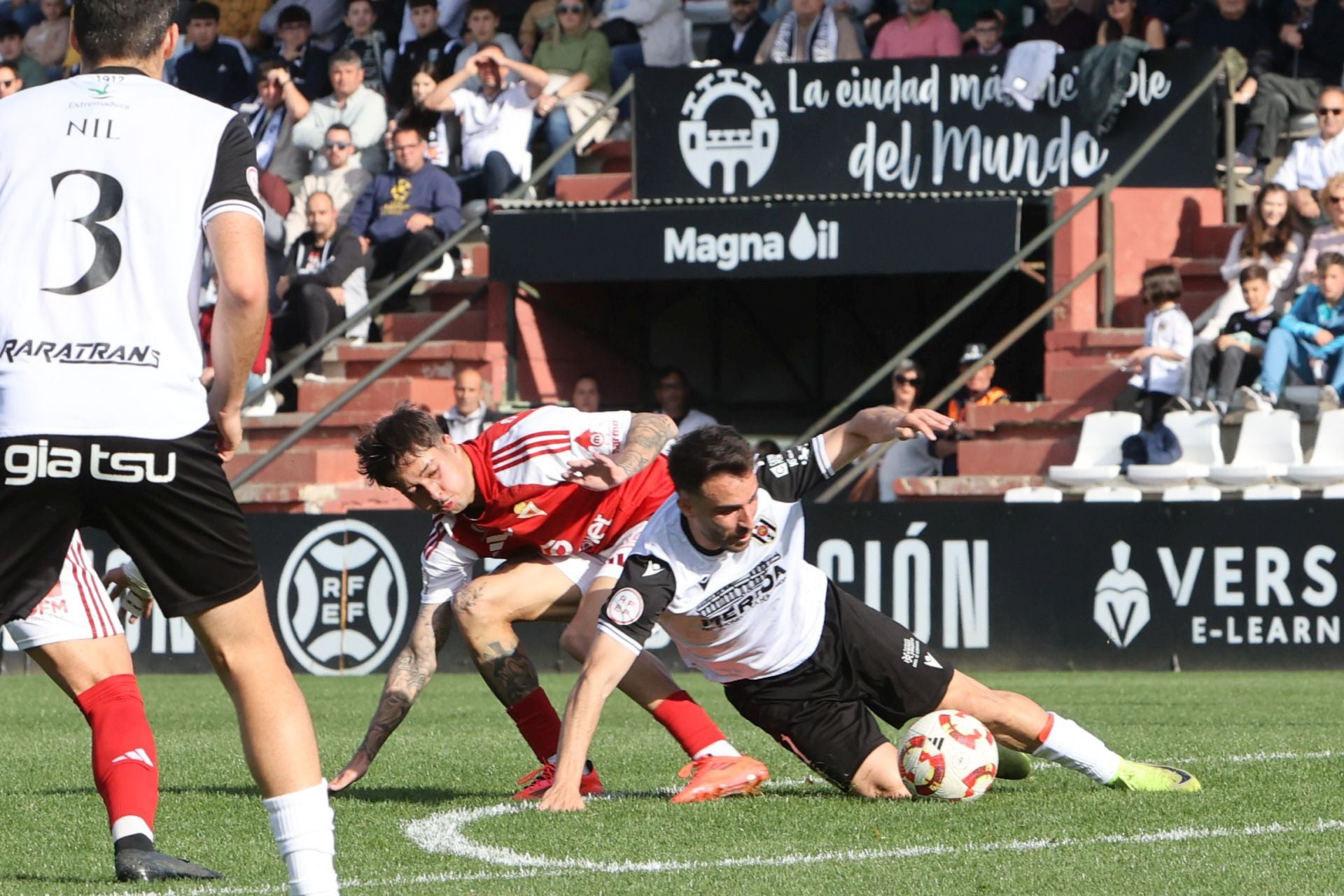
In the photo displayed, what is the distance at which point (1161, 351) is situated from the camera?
14.9 m

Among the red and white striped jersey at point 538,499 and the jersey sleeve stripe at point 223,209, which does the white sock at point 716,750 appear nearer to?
the red and white striped jersey at point 538,499

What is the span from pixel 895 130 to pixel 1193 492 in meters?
4.40

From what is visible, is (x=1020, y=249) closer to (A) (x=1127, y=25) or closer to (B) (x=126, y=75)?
(A) (x=1127, y=25)

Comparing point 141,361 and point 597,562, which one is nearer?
point 141,361

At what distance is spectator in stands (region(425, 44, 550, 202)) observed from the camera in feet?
60.9

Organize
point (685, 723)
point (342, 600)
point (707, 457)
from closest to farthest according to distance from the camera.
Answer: point (707, 457) → point (685, 723) → point (342, 600)

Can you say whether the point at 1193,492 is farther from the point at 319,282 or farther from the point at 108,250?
the point at 108,250

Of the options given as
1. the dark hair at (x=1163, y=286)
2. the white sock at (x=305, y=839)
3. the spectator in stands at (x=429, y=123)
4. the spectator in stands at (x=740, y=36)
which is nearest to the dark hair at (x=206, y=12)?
the spectator in stands at (x=429, y=123)

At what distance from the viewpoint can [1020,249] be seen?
54.4ft

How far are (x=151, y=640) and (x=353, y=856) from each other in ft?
30.6

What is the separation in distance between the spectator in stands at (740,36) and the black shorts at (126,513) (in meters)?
14.5

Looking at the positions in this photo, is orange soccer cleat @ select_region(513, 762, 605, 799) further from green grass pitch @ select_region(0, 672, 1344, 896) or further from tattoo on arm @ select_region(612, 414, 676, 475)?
tattoo on arm @ select_region(612, 414, 676, 475)

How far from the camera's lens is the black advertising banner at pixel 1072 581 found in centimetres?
1292

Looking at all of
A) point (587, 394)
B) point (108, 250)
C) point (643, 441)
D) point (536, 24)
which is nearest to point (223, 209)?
point (108, 250)
